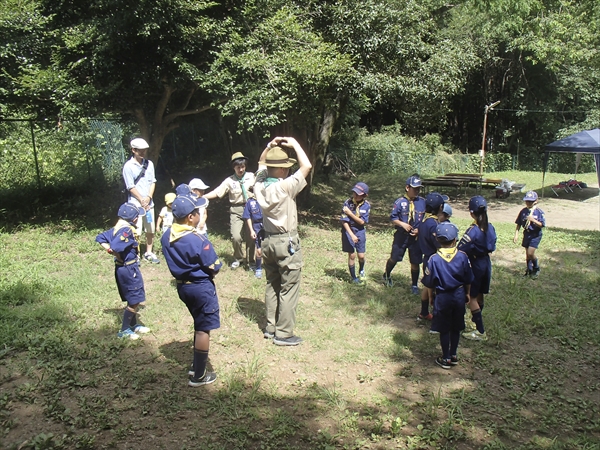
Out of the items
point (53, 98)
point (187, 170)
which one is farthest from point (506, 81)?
point (53, 98)

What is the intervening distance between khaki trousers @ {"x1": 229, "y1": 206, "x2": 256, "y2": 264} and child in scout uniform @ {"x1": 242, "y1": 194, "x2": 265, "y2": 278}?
0.44ft

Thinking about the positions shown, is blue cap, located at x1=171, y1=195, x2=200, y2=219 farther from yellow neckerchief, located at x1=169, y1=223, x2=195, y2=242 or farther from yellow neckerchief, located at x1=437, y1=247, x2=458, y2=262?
yellow neckerchief, located at x1=437, y1=247, x2=458, y2=262

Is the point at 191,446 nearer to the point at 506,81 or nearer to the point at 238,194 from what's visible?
the point at 238,194

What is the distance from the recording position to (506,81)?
2945 cm

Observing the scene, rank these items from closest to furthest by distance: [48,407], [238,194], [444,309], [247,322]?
[48,407]
[444,309]
[247,322]
[238,194]

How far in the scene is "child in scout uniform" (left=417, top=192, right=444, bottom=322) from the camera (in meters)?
5.92

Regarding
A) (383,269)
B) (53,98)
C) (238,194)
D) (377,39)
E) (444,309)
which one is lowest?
(383,269)

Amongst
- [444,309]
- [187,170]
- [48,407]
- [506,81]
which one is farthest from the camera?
[506,81]

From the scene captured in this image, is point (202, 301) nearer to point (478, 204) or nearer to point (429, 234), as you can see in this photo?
point (429, 234)

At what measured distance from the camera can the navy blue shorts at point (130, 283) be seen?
197 inches

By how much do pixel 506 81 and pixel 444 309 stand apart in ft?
93.7

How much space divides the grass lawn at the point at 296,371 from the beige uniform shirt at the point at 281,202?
131 centimetres

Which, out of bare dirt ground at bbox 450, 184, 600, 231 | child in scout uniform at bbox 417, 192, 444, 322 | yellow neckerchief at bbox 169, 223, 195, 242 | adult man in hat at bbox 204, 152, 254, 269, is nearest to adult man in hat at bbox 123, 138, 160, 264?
adult man in hat at bbox 204, 152, 254, 269

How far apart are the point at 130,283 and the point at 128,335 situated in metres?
0.63
